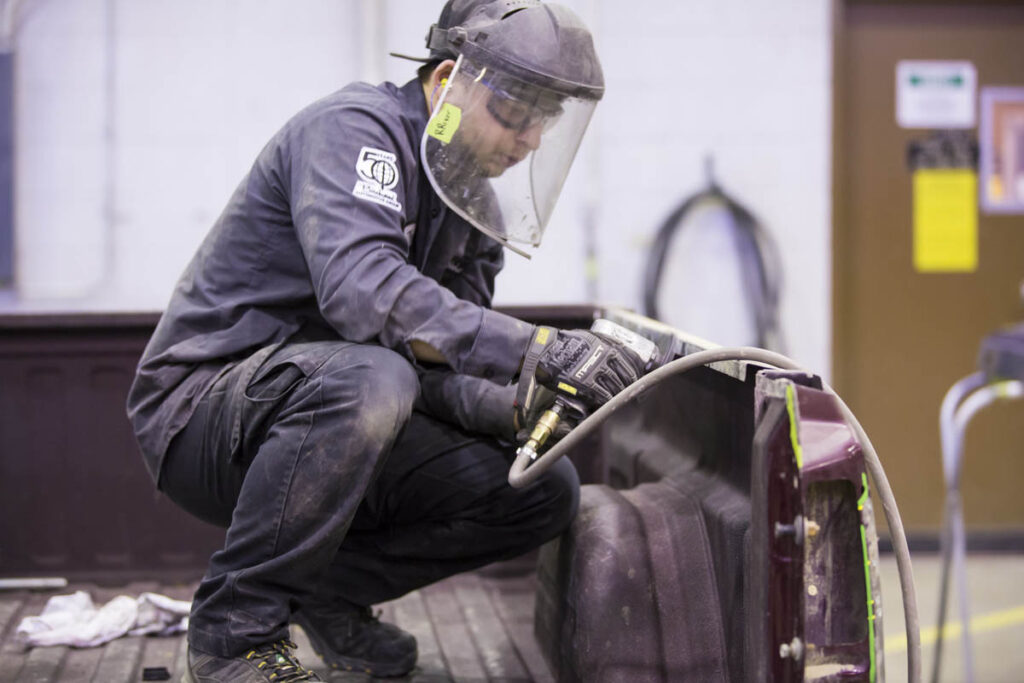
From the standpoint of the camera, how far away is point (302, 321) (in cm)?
230

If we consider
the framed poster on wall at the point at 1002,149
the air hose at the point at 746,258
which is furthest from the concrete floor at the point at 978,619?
the framed poster on wall at the point at 1002,149

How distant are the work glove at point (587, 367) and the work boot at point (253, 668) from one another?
0.64 m

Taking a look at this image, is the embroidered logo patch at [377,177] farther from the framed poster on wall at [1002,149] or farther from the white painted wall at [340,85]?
the framed poster on wall at [1002,149]

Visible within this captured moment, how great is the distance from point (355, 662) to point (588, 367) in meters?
0.86

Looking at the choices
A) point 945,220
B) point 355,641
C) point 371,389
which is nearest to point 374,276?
point 371,389

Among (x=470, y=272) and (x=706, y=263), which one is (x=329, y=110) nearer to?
(x=470, y=272)

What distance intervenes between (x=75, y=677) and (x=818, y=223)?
13.0 ft

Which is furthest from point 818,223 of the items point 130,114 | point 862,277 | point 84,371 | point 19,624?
point 19,624

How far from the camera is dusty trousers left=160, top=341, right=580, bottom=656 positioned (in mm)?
1965

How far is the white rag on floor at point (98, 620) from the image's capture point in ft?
8.25

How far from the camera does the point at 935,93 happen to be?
5516mm

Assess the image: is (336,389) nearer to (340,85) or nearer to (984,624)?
(340,85)

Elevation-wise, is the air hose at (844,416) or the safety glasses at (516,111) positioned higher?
the safety glasses at (516,111)

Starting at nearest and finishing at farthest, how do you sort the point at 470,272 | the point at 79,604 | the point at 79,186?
the point at 470,272 → the point at 79,604 → the point at 79,186
